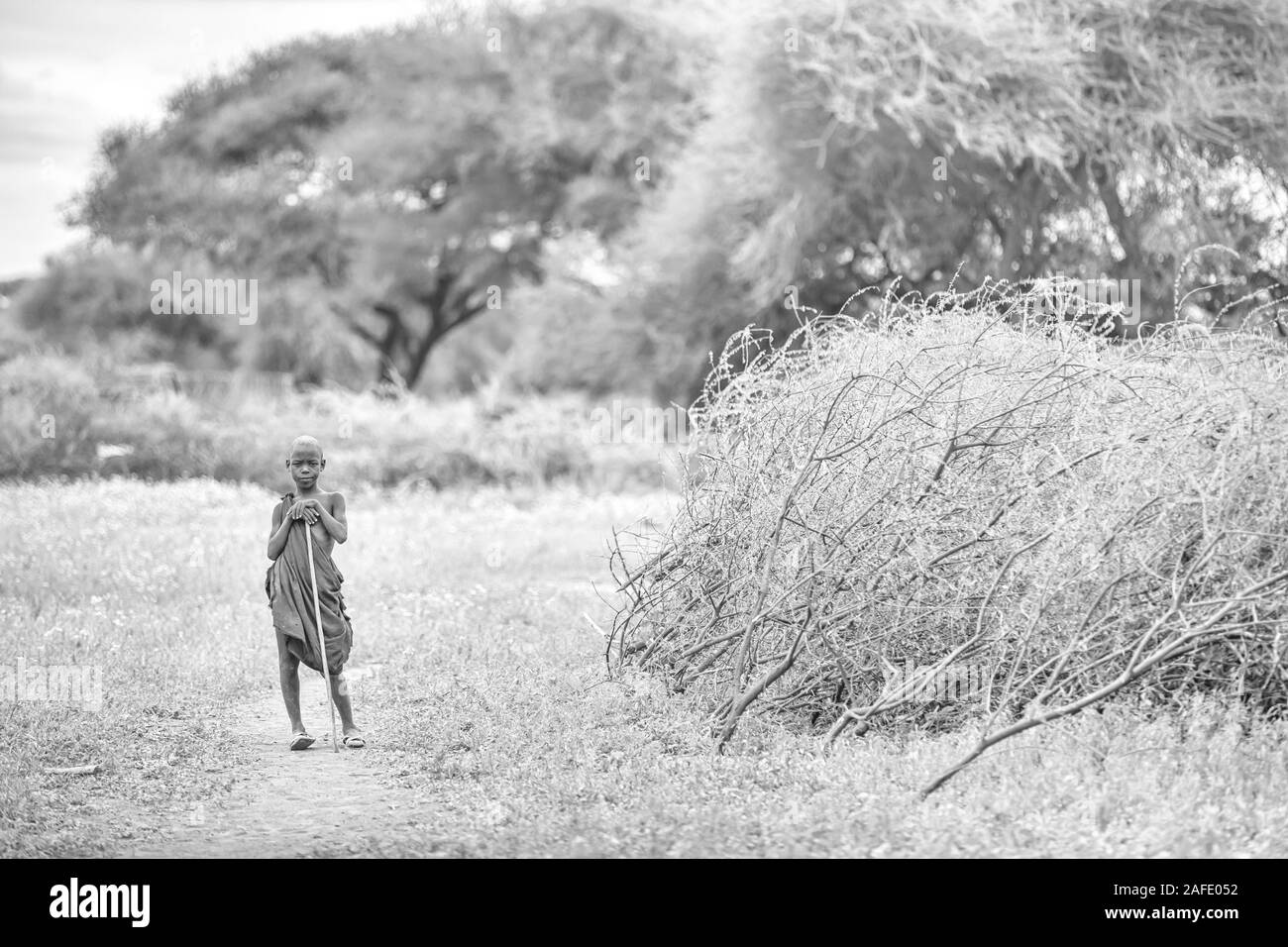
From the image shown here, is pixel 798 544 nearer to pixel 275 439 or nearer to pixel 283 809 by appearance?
pixel 283 809

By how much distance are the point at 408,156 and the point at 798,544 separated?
96.1ft

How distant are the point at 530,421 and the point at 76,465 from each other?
6958mm

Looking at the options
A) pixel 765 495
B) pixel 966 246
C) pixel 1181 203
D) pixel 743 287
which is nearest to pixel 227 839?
pixel 765 495

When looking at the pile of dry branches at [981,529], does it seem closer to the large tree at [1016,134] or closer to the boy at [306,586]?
the boy at [306,586]

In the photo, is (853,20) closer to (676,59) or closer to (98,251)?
(676,59)

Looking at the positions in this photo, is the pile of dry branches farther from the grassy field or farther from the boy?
the boy

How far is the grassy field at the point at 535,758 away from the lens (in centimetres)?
526

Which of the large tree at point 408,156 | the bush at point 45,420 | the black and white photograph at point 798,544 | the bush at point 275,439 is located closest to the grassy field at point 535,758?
the black and white photograph at point 798,544

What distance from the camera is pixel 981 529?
697 cm

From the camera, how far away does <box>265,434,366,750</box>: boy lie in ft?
22.8

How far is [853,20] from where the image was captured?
20.0m

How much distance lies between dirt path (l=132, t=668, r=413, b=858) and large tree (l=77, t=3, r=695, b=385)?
84.3 ft

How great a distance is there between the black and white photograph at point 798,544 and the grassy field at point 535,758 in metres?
0.03

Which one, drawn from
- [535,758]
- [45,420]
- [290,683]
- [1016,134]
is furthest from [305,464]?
[1016,134]
